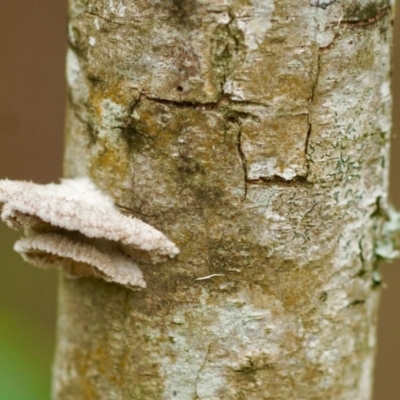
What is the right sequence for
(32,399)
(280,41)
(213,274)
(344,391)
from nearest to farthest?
(280,41)
(213,274)
(344,391)
(32,399)

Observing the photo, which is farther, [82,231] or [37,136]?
[37,136]

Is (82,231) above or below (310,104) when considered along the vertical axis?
below

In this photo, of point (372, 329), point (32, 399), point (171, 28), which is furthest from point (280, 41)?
point (32, 399)

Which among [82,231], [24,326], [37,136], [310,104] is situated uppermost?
[37,136]

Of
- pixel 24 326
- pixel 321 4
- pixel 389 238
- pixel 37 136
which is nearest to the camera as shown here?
pixel 321 4

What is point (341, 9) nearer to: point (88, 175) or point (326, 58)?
point (326, 58)

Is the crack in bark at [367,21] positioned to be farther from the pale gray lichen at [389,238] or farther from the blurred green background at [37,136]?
the blurred green background at [37,136]

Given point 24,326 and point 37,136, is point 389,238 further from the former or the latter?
point 37,136

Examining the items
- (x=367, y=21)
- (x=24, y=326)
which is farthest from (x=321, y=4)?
(x=24, y=326)
